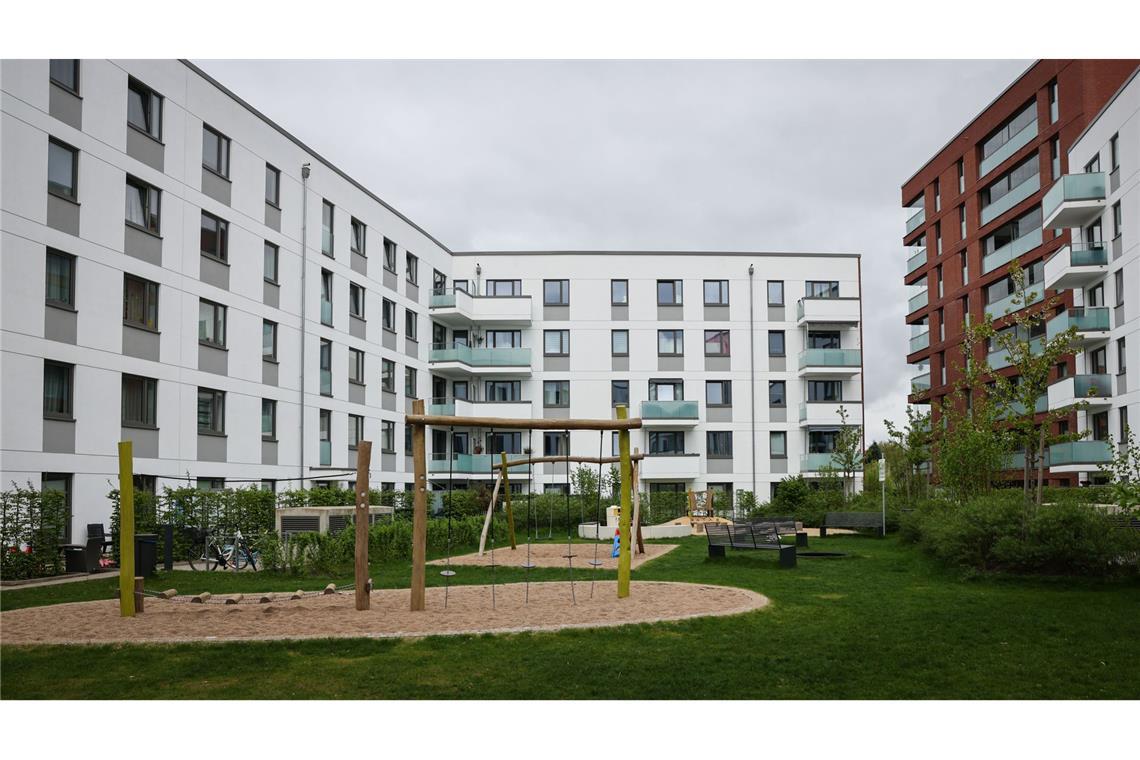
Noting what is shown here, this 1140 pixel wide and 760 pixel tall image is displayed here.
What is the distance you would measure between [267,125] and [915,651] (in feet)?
92.1

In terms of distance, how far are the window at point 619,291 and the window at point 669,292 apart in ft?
5.59

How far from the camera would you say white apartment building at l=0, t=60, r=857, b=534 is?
71.4 ft

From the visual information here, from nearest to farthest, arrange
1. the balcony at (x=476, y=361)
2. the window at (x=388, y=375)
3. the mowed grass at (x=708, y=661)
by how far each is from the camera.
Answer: the mowed grass at (x=708, y=661) < the window at (x=388, y=375) < the balcony at (x=476, y=361)

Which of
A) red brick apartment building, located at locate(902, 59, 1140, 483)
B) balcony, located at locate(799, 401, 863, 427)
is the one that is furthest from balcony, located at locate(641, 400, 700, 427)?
red brick apartment building, located at locate(902, 59, 1140, 483)

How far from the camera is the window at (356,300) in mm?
37938

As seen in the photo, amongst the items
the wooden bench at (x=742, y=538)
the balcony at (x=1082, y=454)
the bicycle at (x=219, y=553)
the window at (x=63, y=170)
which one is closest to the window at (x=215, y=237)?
the window at (x=63, y=170)

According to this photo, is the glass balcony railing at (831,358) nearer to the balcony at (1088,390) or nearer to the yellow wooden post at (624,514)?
the balcony at (1088,390)

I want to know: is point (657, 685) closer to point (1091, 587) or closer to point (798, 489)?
point (1091, 587)

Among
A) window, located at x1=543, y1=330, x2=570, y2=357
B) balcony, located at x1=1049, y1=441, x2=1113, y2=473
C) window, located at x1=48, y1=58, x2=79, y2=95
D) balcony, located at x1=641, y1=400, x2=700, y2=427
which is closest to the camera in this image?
window, located at x1=48, y1=58, x2=79, y2=95

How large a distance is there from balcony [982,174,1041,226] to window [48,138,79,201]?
37.2 m

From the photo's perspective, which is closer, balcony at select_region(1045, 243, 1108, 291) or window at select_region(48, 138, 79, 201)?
window at select_region(48, 138, 79, 201)

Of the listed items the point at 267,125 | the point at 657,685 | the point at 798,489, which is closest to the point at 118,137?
the point at 267,125

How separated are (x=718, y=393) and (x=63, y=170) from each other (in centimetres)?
3396

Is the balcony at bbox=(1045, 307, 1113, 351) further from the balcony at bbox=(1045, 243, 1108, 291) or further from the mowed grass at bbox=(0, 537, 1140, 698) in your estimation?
the mowed grass at bbox=(0, 537, 1140, 698)
